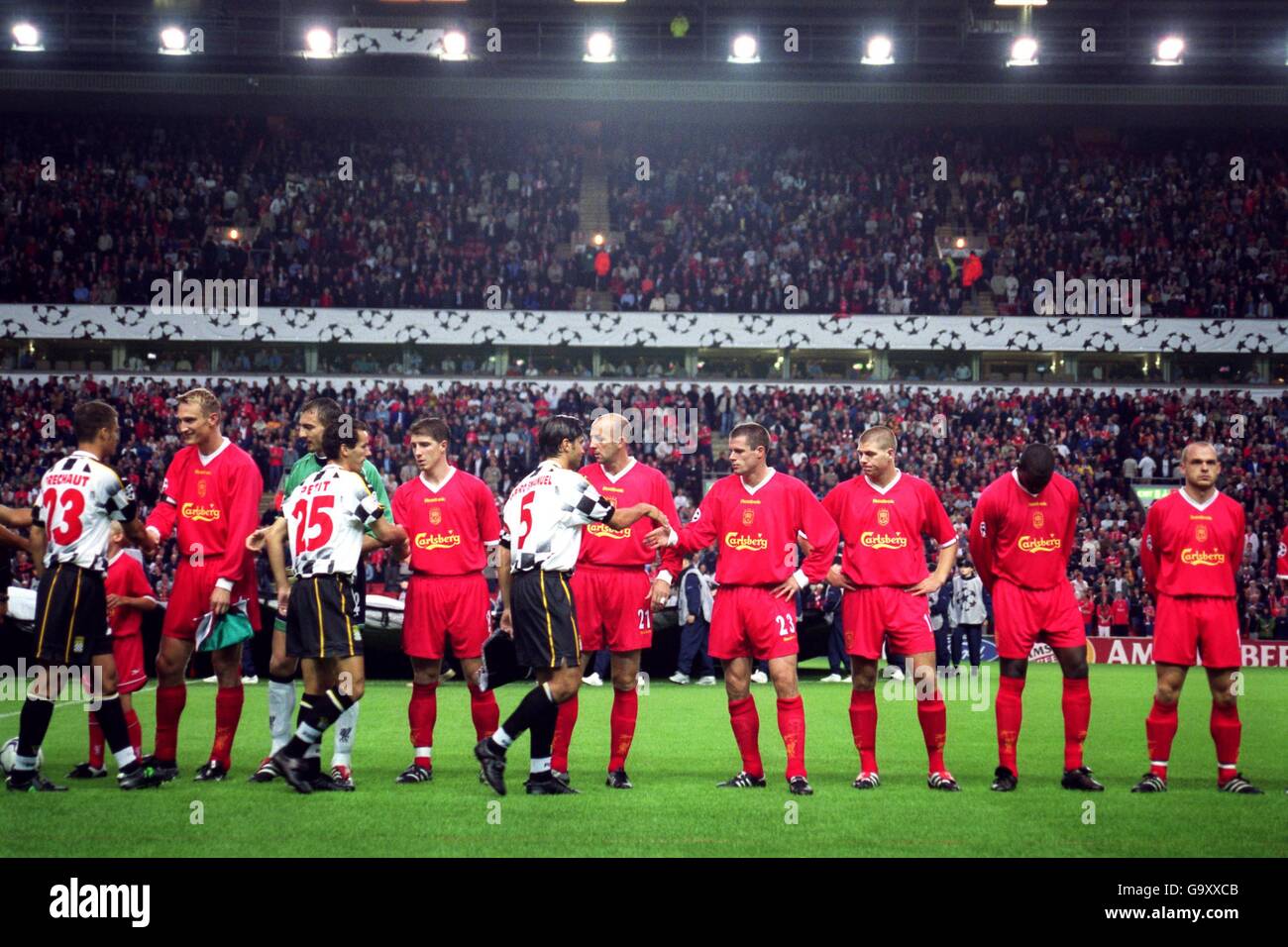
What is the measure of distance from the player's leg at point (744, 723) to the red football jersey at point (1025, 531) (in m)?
1.88

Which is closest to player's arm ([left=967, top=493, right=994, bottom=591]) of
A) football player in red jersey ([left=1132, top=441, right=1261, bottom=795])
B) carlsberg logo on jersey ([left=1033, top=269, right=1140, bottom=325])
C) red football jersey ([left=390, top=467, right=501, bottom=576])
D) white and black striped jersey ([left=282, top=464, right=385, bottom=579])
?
football player in red jersey ([left=1132, top=441, right=1261, bottom=795])

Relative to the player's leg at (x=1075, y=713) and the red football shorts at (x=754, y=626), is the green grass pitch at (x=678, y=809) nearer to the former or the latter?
the player's leg at (x=1075, y=713)

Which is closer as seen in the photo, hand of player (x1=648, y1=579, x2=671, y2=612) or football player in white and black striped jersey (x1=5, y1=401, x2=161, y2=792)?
football player in white and black striped jersey (x1=5, y1=401, x2=161, y2=792)

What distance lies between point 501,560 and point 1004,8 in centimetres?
3485

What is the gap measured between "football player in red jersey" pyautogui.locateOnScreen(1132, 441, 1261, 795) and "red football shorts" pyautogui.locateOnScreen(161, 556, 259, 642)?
6467 mm

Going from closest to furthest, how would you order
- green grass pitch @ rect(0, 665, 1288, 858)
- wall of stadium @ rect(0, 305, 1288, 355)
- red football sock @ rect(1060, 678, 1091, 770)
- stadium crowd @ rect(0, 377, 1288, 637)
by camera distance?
green grass pitch @ rect(0, 665, 1288, 858)
red football sock @ rect(1060, 678, 1091, 770)
stadium crowd @ rect(0, 377, 1288, 637)
wall of stadium @ rect(0, 305, 1288, 355)

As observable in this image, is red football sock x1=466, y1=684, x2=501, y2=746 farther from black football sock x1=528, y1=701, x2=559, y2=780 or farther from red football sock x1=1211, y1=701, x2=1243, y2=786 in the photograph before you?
red football sock x1=1211, y1=701, x2=1243, y2=786

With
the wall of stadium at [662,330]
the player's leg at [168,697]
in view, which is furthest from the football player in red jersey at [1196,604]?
the wall of stadium at [662,330]

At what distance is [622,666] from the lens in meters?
9.49

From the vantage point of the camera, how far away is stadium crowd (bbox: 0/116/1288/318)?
120 feet

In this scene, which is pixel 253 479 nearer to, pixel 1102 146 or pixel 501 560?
pixel 501 560

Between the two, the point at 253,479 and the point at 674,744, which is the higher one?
the point at 253,479

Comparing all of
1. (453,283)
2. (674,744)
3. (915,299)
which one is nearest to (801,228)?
(915,299)
